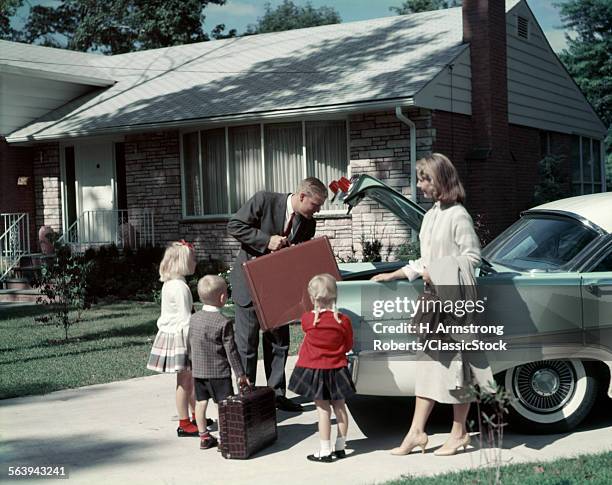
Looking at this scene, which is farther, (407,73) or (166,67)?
(166,67)

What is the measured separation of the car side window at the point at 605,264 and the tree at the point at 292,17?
156 ft

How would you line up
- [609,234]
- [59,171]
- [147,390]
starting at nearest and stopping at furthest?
1. [609,234]
2. [147,390]
3. [59,171]

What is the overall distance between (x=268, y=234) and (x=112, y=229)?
12205 millimetres

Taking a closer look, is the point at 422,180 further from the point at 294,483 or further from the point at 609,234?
the point at 294,483

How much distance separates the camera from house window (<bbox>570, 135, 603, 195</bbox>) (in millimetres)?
20000

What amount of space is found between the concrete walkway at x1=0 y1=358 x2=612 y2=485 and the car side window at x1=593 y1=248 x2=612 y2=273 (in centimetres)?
116

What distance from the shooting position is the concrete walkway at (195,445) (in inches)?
198

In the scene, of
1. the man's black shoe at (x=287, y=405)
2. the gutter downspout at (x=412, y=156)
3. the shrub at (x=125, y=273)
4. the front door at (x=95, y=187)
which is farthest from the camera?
the front door at (x=95, y=187)

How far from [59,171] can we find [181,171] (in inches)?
140

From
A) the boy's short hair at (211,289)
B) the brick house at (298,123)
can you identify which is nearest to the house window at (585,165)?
the brick house at (298,123)

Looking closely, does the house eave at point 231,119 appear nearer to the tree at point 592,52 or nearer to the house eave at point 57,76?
the house eave at point 57,76

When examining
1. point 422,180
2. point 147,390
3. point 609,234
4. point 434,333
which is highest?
point 422,180

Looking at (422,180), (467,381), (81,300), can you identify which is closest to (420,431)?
(467,381)

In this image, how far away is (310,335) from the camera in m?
5.24
